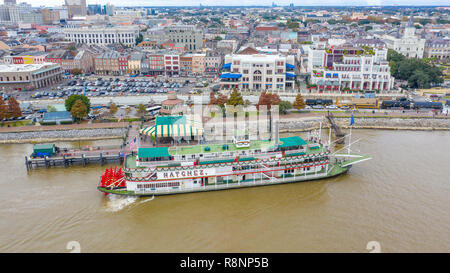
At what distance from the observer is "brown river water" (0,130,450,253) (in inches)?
734

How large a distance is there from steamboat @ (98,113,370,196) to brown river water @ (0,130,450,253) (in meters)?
0.65

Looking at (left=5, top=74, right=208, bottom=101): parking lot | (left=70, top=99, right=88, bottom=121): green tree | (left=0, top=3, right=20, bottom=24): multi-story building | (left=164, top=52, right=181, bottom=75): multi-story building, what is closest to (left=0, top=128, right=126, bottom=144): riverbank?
(left=70, top=99, right=88, bottom=121): green tree

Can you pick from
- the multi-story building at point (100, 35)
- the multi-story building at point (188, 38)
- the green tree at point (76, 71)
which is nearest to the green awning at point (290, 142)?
the green tree at point (76, 71)

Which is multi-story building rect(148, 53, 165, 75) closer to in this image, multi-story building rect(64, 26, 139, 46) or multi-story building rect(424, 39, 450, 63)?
multi-story building rect(64, 26, 139, 46)

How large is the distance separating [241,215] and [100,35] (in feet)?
281

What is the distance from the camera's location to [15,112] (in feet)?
123

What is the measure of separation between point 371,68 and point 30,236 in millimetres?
47214

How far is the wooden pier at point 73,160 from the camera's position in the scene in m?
27.5

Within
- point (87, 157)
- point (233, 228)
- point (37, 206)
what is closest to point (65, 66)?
point (87, 157)

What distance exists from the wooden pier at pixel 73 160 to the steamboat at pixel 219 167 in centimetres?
306

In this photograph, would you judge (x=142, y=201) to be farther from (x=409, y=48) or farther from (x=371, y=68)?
(x=409, y=48)

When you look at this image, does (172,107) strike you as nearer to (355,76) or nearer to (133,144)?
(133,144)

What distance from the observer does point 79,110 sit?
36219 millimetres

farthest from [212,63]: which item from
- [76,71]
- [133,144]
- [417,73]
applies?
[133,144]
